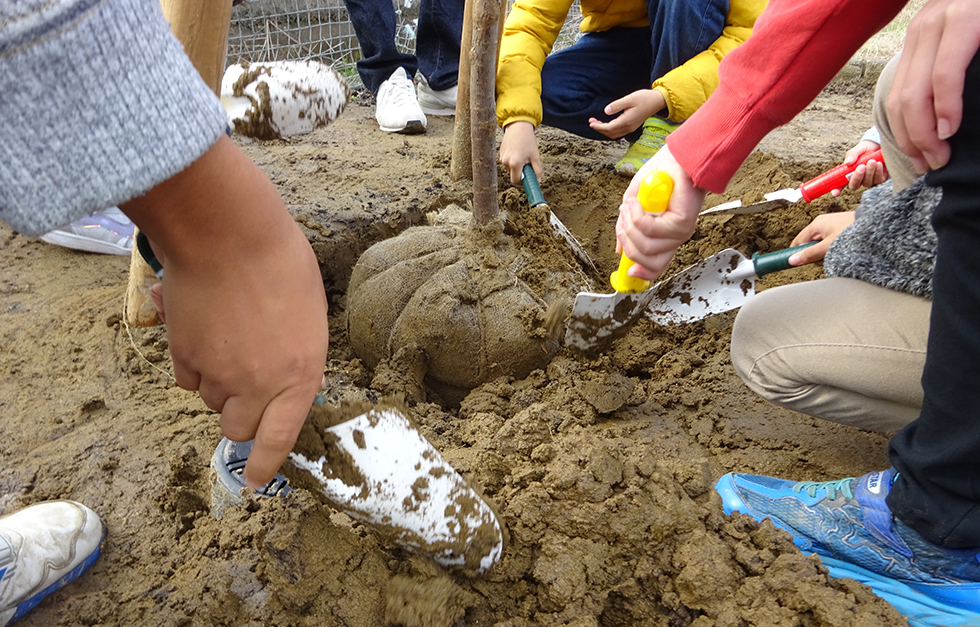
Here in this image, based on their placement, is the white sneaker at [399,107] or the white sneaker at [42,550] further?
the white sneaker at [399,107]

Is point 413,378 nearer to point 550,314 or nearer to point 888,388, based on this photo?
point 550,314

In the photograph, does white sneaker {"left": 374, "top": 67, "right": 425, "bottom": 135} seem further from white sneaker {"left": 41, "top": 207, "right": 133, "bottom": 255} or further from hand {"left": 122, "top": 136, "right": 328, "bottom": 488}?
hand {"left": 122, "top": 136, "right": 328, "bottom": 488}

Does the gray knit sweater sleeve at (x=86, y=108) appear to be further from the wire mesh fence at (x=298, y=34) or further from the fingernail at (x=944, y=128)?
the wire mesh fence at (x=298, y=34)

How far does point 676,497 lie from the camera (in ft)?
3.74

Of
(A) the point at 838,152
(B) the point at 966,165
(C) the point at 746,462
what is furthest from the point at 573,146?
(B) the point at 966,165

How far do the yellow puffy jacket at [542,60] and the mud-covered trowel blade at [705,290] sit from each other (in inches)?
44.2

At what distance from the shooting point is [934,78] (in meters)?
0.94

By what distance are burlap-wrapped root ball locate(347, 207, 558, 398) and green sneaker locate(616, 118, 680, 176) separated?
1328 mm

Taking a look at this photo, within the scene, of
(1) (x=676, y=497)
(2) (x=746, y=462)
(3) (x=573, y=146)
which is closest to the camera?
(1) (x=676, y=497)

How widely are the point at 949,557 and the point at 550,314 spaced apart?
1116 mm

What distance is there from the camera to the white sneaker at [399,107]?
12.0 ft

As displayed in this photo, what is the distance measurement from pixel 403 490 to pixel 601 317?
974mm

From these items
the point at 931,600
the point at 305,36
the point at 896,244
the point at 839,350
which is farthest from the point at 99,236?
the point at 305,36

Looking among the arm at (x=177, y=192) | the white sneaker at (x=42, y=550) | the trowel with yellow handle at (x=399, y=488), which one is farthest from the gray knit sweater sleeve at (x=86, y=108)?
the white sneaker at (x=42, y=550)
